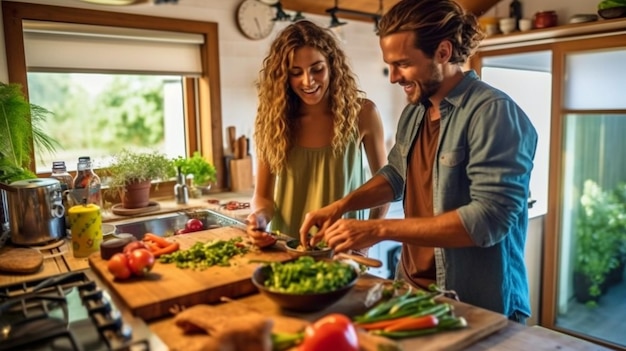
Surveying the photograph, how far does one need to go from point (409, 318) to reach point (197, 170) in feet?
6.38

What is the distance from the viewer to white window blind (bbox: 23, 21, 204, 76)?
2402 millimetres

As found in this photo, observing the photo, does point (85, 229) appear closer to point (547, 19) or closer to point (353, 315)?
point (353, 315)

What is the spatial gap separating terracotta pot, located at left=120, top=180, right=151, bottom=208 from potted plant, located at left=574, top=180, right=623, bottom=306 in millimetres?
2626

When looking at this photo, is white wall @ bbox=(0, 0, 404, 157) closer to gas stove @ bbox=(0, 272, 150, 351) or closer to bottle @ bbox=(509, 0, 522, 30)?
bottle @ bbox=(509, 0, 522, 30)

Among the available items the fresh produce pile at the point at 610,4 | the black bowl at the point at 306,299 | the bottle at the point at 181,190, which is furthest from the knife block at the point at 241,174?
the fresh produce pile at the point at 610,4

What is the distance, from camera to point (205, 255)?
4.62 feet

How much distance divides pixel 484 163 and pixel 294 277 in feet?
1.73

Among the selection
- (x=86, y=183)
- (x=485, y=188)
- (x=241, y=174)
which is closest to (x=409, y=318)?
(x=485, y=188)

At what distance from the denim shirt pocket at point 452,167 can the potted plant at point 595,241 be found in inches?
88.6

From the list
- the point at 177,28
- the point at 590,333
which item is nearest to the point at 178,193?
the point at 177,28

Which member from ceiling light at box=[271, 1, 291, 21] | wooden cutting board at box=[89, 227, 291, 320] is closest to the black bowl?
wooden cutting board at box=[89, 227, 291, 320]

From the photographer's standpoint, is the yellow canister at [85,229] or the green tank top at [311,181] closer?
the yellow canister at [85,229]

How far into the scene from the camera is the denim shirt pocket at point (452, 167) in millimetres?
1317

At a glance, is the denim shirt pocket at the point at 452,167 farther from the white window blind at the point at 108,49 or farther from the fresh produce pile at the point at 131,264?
the white window blind at the point at 108,49
